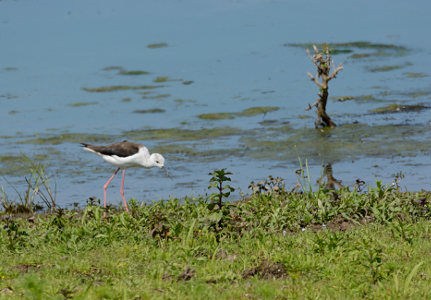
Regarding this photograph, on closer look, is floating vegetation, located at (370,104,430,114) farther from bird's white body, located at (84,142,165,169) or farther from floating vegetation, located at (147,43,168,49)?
floating vegetation, located at (147,43,168,49)

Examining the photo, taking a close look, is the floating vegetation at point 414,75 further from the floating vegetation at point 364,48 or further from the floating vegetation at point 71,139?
the floating vegetation at point 71,139

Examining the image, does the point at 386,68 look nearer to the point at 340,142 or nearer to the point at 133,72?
the point at 133,72

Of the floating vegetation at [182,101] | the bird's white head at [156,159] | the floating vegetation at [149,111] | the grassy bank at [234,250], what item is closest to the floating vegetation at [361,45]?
the floating vegetation at [182,101]

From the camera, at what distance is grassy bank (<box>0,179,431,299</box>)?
7.26 meters

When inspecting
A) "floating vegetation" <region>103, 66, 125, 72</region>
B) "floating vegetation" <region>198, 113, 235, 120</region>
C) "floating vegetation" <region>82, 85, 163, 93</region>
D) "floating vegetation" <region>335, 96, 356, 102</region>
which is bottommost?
"floating vegetation" <region>198, 113, 235, 120</region>

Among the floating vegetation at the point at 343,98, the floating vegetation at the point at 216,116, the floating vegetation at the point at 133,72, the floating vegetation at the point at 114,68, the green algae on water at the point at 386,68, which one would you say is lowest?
the floating vegetation at the point at 216,116

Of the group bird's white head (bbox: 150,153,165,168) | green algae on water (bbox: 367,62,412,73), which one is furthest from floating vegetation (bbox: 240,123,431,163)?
green algae on water (bbox: 367,62,412,73)

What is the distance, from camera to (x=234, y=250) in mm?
8711

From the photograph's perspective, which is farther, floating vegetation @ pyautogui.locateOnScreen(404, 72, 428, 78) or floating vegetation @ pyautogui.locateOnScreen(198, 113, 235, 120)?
floating vegetation @ pyautogui.locateOnScreen(404, 72, 428, 78)

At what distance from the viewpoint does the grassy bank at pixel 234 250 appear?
726 centimetres

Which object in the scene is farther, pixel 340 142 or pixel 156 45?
pixel 156 45

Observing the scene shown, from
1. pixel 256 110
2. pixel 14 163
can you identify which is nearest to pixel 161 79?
pixel 256 110

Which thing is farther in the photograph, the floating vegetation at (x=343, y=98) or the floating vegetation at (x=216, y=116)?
the floating vegetation at (x=343, y=98)

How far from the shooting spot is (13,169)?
47.0ft
